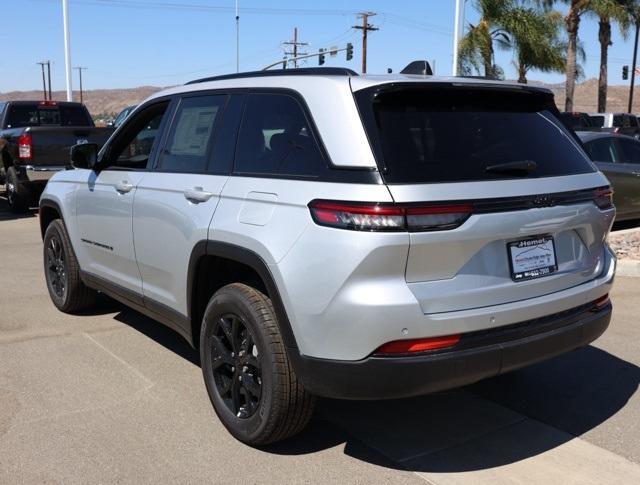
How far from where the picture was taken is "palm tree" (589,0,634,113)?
29.7 meters

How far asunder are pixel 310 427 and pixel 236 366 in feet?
1.93

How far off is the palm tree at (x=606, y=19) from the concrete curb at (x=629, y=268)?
1016 inches

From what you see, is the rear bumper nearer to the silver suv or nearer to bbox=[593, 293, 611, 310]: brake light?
the silver suv

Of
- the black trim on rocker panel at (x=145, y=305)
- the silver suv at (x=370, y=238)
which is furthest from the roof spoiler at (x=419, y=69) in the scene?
the black trim on rocker panel at (x=145, y=305)

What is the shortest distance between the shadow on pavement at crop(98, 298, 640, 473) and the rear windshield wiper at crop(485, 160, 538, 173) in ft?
4.75

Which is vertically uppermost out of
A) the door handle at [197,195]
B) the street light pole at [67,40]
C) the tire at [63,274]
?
the street light pole at [67,40]

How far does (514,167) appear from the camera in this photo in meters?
3.24

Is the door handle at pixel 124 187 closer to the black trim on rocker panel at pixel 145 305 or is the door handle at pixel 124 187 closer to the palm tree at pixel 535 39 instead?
the black trim on rocker panel at pixel 145 305

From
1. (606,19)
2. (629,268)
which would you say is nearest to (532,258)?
(629,268)

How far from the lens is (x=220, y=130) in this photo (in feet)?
12.8

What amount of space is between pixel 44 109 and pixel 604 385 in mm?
12955

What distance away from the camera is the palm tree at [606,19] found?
29.7 m

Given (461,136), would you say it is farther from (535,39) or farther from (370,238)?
(535,39)

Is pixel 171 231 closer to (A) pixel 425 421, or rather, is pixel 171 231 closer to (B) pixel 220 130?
(B) pixel 220 130
